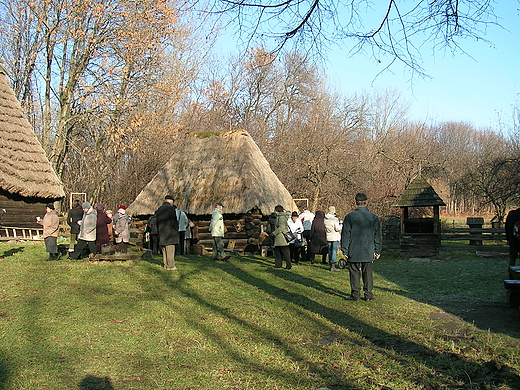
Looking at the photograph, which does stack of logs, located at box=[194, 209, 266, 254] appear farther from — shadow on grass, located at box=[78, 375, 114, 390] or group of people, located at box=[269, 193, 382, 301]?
shadow on grass, located at box=[78, 375, 114, 390]

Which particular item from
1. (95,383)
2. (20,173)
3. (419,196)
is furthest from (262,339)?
(419,196)

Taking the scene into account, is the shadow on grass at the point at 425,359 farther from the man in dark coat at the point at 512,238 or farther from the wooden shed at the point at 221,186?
the wooden shed at the point at 221,186

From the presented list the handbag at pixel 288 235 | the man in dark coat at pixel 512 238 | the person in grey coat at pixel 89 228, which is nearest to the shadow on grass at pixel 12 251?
the person in grey coat at pixel 89 228

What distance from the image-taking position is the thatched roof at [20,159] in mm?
17359

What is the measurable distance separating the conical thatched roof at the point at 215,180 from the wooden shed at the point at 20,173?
396 cm

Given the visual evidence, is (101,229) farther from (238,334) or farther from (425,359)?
(425,359)

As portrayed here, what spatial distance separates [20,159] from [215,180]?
7.18m

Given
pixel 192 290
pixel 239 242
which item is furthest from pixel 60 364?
pixel 239 242

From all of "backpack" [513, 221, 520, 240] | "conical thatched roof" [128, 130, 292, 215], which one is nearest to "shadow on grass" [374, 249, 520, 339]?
"backpack" [513, 221, 520, 240]

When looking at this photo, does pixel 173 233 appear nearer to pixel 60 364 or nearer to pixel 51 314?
pixel 51 314

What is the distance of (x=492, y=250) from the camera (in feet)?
71.7

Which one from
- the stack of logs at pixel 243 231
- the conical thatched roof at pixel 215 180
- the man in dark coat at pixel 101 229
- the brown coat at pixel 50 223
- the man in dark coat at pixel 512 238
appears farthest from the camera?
the conical thatched roof at pixel 215 180

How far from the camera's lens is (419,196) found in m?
21.5

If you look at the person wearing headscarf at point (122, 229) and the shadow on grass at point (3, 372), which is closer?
the shadow on grass at point (3, 372)
